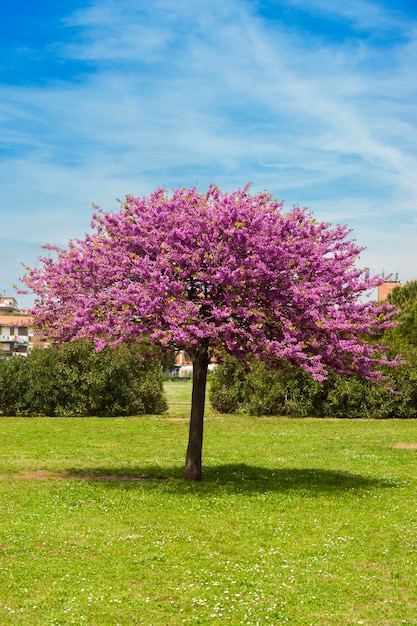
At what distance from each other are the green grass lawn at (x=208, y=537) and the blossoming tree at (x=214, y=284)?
10.5 ft

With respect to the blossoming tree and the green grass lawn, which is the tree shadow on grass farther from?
Answer: the blossoming tree

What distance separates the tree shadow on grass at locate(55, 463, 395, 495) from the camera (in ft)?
61.1

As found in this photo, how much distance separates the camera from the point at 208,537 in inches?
538

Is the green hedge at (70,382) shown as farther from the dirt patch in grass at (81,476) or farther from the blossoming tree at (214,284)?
the blossoming tree at (214,284)

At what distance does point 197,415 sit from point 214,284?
3632 millimetres

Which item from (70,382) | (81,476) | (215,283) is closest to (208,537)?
(215,283)

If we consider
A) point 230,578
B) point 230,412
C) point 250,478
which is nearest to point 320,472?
point 250,478

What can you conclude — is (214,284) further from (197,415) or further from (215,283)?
(197,415)

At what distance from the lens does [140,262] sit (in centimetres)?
1720

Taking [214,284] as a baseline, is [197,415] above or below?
below

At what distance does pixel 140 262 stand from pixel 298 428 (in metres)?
18.8

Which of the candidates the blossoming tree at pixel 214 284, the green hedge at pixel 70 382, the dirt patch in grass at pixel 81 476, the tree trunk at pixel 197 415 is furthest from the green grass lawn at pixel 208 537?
the green hedge at pixel 70 382

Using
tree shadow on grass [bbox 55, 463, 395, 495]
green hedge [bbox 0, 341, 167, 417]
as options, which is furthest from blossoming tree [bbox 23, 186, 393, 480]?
green hedge [bbox 0, 341, 167, 417]

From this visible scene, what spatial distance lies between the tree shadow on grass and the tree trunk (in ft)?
1.13
